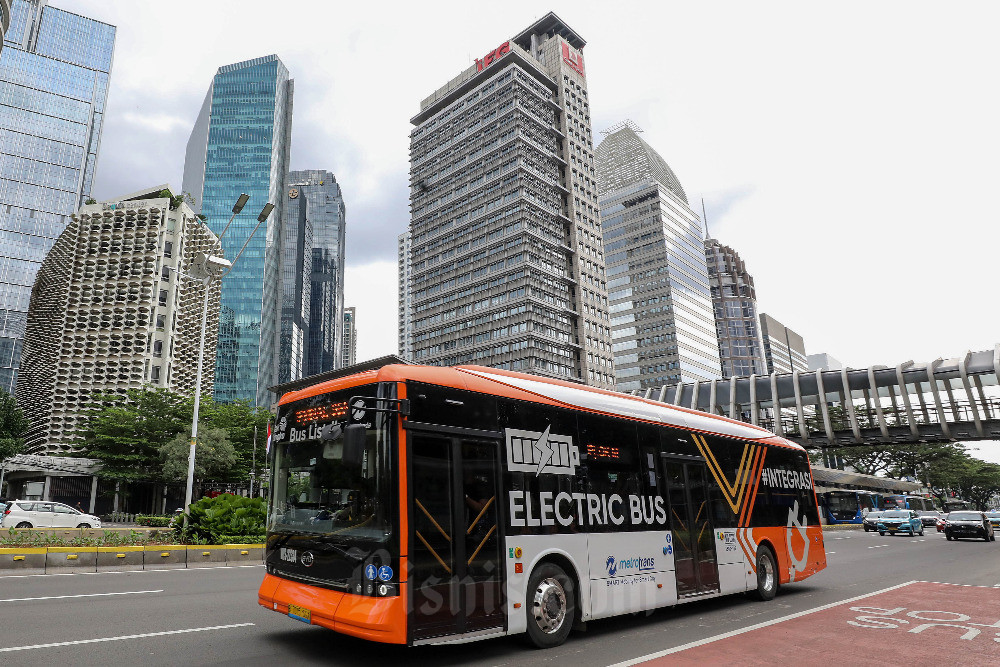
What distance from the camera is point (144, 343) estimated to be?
223 ft

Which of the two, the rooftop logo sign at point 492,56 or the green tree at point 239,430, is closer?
the green tree at point 239,430

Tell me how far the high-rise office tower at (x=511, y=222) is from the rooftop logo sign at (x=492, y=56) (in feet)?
1.38

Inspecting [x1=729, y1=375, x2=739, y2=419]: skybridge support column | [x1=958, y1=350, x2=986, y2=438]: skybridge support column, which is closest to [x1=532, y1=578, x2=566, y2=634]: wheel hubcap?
[x1=729, y1=375, x2=739, y2=419]: skybridge support column

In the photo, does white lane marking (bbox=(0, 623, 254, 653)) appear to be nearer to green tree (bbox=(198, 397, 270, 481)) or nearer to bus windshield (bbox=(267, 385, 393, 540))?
bus windshield (bbox=(267, 385, 393, 540))

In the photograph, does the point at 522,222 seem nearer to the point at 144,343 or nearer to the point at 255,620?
the point at 144,343

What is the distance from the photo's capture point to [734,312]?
6491 inches

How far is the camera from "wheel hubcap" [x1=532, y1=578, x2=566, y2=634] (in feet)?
23.1

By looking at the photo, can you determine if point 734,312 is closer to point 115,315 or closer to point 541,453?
point 115,315

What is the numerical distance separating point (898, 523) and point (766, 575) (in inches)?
1206

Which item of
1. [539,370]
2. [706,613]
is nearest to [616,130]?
[539,370]

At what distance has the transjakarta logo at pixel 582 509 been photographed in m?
7.13

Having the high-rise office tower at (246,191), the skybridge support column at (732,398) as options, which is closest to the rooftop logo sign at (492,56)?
the high-rise office tower at (246,191)

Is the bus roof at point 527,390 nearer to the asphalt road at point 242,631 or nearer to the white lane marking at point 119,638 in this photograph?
the asphalt road at point 242,631

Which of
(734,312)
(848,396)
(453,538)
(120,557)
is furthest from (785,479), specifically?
(734,312)
